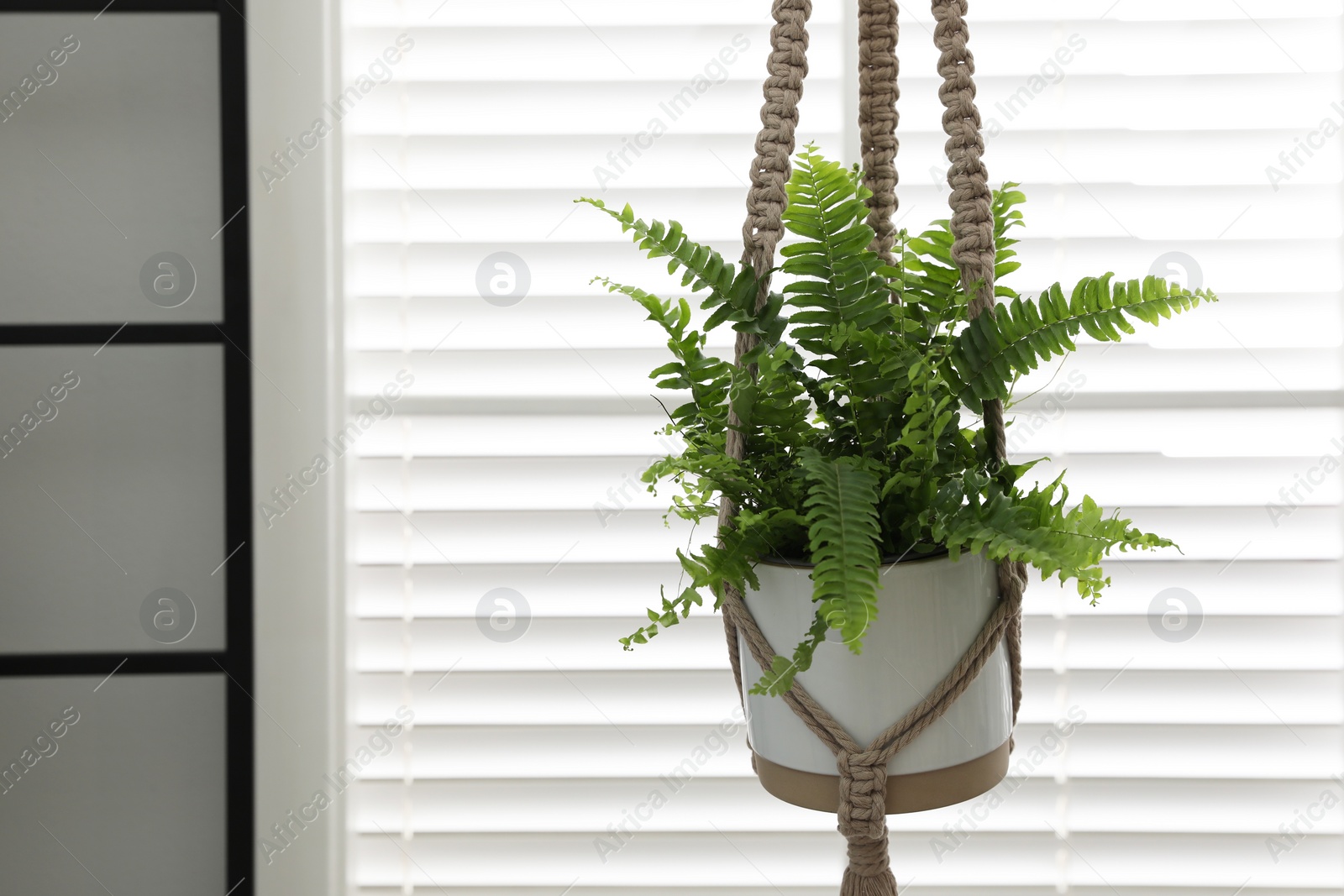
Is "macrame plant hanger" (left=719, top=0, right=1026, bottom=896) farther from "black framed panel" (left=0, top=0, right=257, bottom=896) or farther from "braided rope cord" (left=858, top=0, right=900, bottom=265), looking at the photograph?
"black framed panel" (left=0, top=0, right=257, bottom=896)

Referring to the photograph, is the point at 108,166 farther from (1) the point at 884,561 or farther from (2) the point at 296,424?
(1) the point at 884,561

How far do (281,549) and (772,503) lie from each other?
73cm

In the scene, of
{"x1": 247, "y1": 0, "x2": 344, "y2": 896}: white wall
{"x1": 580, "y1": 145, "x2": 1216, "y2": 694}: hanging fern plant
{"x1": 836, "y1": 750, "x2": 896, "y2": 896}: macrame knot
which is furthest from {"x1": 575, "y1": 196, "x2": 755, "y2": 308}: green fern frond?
{"x1": 247, "y1": 0, "x2": 344, "y2": 896}: white wall

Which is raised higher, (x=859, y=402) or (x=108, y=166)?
(x=108, y=166)

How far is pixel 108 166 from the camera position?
1100 mm

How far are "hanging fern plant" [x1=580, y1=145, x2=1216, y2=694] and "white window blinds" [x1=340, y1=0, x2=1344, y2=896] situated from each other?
45cm

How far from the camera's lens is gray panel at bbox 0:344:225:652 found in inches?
43.3

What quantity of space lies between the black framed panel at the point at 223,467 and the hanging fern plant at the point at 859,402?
68cm

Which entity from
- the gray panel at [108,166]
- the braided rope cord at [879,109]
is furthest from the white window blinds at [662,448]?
the braided rope cord at [879,109]

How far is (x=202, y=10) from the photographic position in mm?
1082

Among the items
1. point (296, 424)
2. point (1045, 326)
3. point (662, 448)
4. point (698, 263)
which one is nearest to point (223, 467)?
point (296, 424)

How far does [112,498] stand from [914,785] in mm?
1067

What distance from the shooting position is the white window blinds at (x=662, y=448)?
3.60ft

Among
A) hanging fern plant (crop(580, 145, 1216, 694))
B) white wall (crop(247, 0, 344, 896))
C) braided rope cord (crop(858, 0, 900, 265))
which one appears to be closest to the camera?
hanging fern plant (crop(580, 145, 1216, 694))
